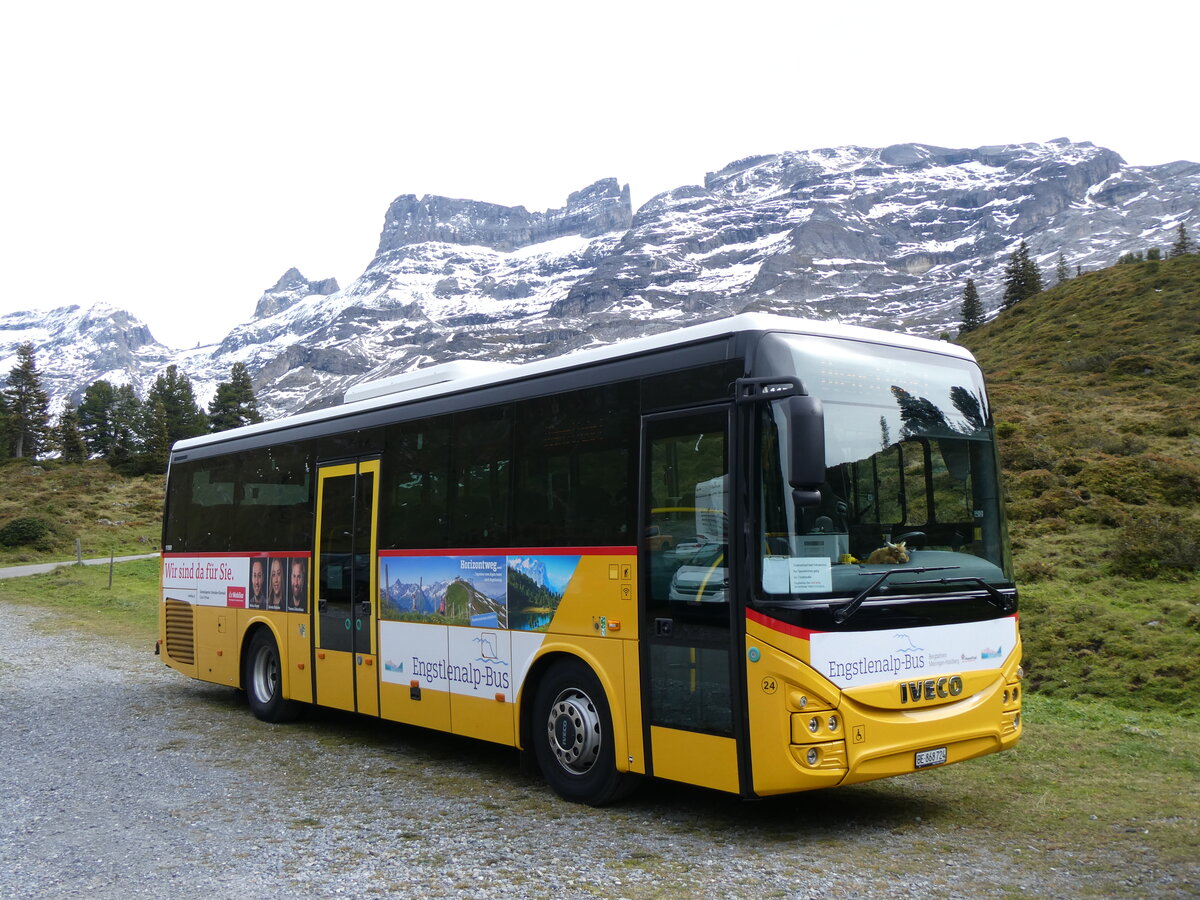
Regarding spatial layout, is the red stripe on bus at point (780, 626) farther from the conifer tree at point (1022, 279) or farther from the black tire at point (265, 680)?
the conifer tree at point (1022, 279)

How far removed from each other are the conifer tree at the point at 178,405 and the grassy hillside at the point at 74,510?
23.1 m

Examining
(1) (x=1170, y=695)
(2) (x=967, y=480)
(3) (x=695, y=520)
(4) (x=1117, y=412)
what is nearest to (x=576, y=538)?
(3) (x=695, y=520)

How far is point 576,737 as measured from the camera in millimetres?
7781

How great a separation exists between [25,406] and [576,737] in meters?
93.6

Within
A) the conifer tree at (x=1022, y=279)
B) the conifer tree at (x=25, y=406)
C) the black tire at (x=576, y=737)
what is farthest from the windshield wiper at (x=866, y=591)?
the conifer tree at (x=25, y=406)

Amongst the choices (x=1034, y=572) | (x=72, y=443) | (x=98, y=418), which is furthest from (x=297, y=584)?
(x=98, y=418)

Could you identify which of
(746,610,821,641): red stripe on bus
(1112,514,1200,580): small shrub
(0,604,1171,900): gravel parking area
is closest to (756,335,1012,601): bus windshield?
(746,610,821,641): red stripe on bus

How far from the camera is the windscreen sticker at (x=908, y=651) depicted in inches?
248

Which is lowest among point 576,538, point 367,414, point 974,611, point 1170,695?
point 1170,695

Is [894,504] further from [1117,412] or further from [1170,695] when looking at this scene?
[1117,412]

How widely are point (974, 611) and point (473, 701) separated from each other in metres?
4.14

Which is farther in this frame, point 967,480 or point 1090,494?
point 1090,494

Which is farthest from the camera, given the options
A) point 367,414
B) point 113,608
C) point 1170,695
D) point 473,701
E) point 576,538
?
point 113,608

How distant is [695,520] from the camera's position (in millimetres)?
6887
